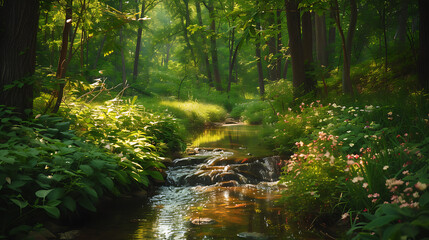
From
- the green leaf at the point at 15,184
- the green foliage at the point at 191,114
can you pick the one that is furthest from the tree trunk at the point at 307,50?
the green leaf at the point at 15,184

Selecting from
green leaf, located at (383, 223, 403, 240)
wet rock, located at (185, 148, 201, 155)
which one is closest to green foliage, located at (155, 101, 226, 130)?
wet rock, located at (185, 148, 201, 155)

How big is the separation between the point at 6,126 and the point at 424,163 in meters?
4.80

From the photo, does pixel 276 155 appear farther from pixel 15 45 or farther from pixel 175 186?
pixel 15 45

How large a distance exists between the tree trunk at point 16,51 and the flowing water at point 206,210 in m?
2.09

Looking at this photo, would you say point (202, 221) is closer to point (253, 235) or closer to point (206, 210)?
point (206, 210)

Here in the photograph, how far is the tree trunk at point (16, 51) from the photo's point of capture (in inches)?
173

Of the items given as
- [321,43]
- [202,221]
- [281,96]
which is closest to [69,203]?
[202,221]

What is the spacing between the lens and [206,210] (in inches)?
169

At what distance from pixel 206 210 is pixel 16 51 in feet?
11.7

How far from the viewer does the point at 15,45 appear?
4.47m

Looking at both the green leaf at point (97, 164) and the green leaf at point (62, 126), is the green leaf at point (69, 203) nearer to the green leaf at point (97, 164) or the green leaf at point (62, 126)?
the green leaf at point (97, 164)

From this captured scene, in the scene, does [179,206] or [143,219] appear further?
[179,206]

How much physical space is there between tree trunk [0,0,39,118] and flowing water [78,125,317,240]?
2.09 metres

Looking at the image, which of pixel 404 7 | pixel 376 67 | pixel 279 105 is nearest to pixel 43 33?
pixel 279 105
